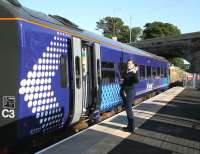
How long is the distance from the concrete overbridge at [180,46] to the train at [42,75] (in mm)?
80664

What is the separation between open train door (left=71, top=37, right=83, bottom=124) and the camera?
10.5 m

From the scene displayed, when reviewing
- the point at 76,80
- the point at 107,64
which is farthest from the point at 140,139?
the point at 107,64

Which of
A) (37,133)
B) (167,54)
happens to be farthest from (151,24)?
(37,133)

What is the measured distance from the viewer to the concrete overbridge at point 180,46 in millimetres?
92688

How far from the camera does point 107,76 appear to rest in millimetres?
14594

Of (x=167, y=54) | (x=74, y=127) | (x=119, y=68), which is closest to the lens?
(x=74, y=127)

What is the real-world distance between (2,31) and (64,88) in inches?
96.4

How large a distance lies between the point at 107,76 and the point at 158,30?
114m

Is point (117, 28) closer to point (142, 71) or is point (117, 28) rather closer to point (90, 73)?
point (142, 71)

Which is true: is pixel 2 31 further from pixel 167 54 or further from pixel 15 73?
pixel 167 54

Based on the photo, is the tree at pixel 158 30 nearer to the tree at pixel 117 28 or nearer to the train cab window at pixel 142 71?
the tree at pixel 117 28

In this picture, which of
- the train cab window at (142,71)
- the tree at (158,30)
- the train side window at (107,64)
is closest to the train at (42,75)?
the train side window at (107,64)

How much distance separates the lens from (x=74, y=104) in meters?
10.6

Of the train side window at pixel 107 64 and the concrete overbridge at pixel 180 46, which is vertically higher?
the concrete overbridge at pixel 180 46
